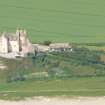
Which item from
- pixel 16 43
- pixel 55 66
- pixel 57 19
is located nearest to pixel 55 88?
pixel 55 66

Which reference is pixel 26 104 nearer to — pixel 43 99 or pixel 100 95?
pixel 43 99

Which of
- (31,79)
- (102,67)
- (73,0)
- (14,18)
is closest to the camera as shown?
(31,79)

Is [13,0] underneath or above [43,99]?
above

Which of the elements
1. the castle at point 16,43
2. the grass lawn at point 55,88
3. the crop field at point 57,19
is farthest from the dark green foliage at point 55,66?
the crop field at point 57,19

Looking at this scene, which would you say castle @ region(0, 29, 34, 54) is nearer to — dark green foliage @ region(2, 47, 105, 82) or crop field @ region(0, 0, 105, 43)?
dark green foliage @ region(2, 47, 105, 82)

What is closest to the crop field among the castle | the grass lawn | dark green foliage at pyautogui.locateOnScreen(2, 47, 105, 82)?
the castle

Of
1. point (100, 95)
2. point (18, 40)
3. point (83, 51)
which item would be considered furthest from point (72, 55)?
point (100, 95)

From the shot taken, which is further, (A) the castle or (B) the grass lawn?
(A) the castle
